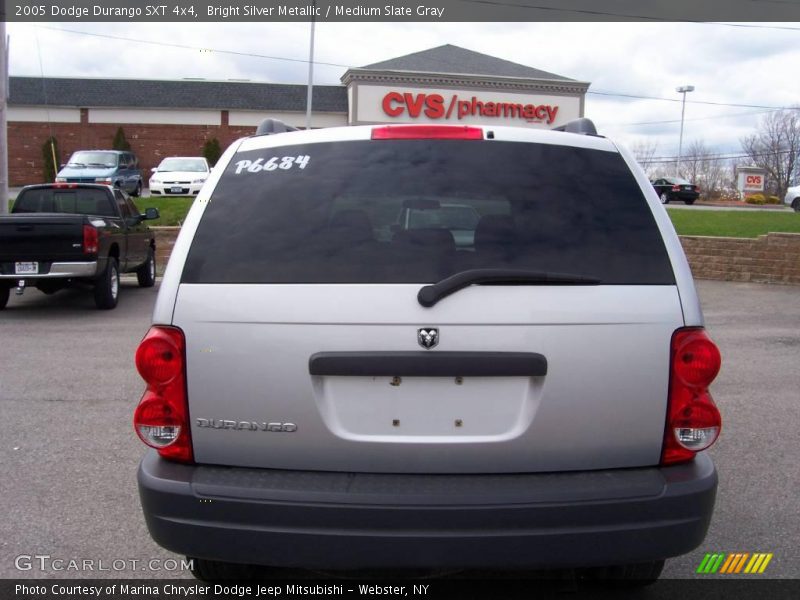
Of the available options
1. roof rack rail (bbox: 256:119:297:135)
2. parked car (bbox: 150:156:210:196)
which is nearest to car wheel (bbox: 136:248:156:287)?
parked car (bbox: 150:156:210:196)

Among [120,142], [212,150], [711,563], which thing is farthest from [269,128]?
[120,142]

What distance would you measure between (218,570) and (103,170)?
26262mm

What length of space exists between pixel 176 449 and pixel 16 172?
1797 inches

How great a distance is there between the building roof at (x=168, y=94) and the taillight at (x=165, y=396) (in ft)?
143

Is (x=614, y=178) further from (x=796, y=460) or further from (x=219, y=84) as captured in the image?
(x=219, y=84)

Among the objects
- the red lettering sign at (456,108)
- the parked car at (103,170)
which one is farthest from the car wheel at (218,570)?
the red lettering sign at (456,108)

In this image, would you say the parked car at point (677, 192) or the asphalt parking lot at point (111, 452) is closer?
the asphalt parking lot at point (111, 452)

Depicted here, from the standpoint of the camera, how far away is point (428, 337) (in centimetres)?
280

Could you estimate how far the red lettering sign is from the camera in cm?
4462

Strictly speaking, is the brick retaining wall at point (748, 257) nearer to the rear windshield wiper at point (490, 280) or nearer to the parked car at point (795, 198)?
the rear windshield wiper at point (490, 280)

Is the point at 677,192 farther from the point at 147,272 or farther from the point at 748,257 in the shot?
the point at 147,272

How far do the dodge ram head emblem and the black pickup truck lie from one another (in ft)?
31.8

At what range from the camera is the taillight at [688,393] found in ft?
9.45

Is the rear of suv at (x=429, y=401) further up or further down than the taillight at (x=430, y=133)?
further down
